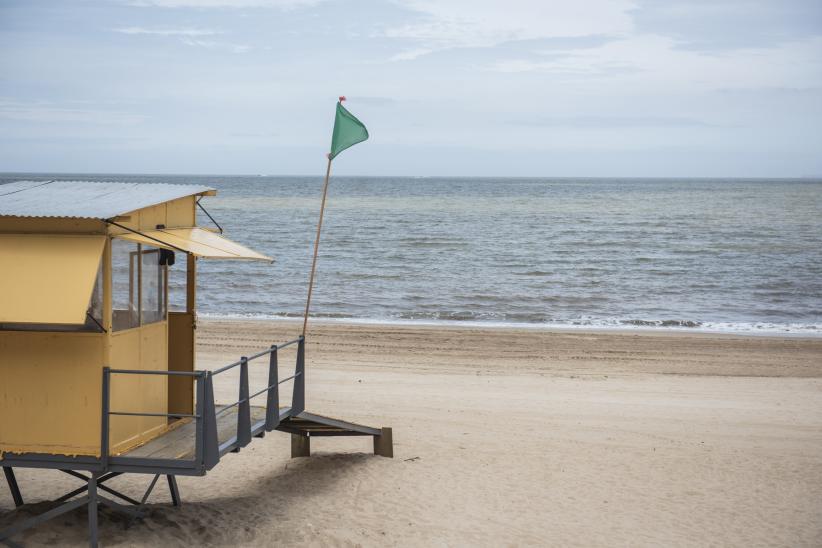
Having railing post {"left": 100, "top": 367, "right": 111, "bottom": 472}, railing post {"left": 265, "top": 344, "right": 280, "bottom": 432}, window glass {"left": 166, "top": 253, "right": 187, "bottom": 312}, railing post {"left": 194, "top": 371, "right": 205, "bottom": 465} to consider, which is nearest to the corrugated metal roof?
railing post {"left": 100, "top": 367, "right": 111, "bottom": 472}

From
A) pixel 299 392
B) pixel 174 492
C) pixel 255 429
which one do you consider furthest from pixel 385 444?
pixel 174 492

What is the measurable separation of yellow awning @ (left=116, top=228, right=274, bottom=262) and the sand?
8.72 ft

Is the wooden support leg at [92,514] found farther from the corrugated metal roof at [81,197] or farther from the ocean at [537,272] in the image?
the ocean at [537,272]

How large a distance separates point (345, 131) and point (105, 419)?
440cm

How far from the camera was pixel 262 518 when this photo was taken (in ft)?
29.8

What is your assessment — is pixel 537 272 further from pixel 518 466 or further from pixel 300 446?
pixel 300 446

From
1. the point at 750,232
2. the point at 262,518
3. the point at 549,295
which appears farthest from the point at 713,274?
the point at 262,518

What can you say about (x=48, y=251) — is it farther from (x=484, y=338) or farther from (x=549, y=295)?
(x=549, y=295)

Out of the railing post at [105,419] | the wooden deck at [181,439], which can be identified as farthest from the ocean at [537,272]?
the railing post at [105,419]

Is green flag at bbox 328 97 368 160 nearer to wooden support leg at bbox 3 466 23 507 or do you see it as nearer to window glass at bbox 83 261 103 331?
window glass at bbox 83 261 103 331

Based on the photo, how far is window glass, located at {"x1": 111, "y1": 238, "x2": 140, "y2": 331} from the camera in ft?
25.4

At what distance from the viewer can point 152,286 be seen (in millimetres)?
8656

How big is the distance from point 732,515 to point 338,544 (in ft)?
14.4

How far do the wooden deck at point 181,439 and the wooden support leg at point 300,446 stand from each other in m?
1.67
